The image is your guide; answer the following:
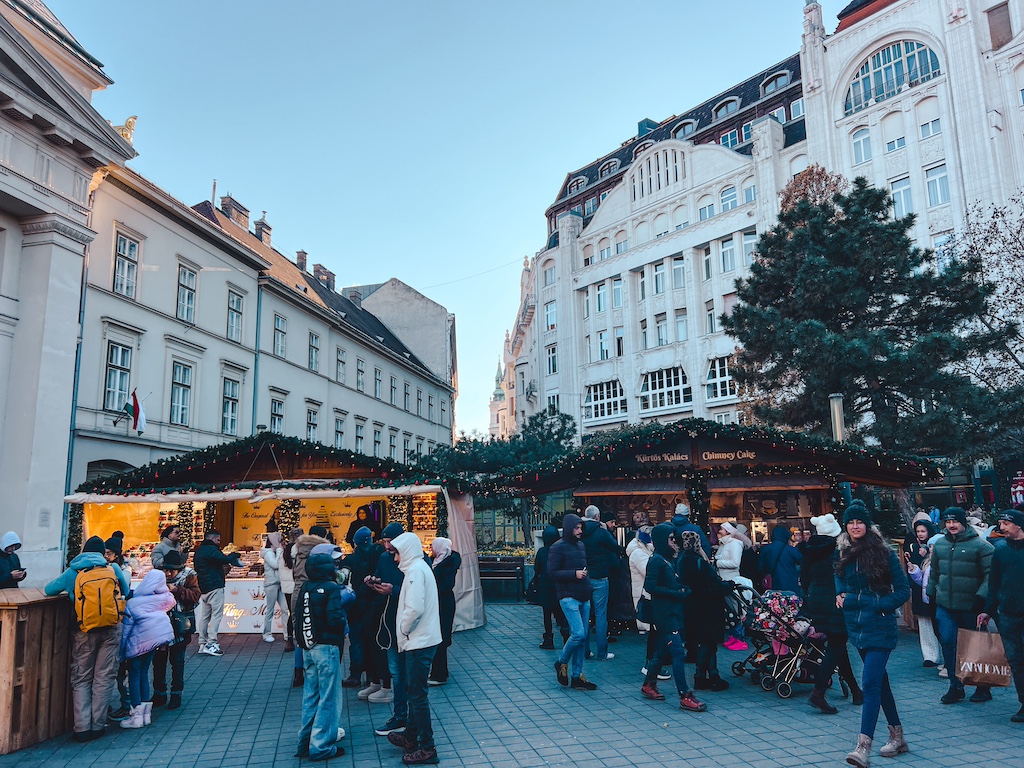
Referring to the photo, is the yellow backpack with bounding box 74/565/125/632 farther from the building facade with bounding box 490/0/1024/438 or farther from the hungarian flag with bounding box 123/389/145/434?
the building facade with bounding box 490/0/1024/438

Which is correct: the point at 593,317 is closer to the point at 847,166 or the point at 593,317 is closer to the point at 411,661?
the point at 847,166

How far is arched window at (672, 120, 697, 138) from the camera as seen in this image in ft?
144

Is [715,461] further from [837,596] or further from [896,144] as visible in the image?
[896,144]

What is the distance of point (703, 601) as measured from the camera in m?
7.97

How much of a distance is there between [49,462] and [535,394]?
35.5 metres

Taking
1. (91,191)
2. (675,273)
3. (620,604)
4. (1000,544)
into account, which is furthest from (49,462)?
(675,273)

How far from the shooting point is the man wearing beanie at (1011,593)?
21.5 ft

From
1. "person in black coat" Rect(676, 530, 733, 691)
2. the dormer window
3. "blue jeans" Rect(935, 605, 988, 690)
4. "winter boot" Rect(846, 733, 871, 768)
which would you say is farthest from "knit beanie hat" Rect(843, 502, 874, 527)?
the dormer window

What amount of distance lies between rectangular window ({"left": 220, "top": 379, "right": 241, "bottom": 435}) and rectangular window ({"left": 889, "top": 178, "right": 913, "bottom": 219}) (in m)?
28.3

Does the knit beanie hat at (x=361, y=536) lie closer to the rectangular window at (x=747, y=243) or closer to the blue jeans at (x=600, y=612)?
the blue jeans at (x=600, y=612)

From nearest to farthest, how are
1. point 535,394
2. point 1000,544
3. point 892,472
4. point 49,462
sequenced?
point 1000,544 → point 892,472 → point 49,462 → point 535,394

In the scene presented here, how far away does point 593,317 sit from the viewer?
45.5 meters

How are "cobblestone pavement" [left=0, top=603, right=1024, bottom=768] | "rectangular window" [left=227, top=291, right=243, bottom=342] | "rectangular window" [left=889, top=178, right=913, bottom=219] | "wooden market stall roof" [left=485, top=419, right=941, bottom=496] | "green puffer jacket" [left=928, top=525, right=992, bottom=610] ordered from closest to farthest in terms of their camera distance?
"cobblestone pavement" [left=0, top=603, right=1024, bottom=768] → "green puffer jacket" [left=928, top=525, right=992, bottom=610] → "wooden market stall roof" [left=485, top=419, right=941, bottom=496] → "rectangular window" [left=227, top=291, right=243, bottom=342] → "rectangular window" [left=889, top=178, right=913, bottom=219]

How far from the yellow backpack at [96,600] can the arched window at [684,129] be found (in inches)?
1716
